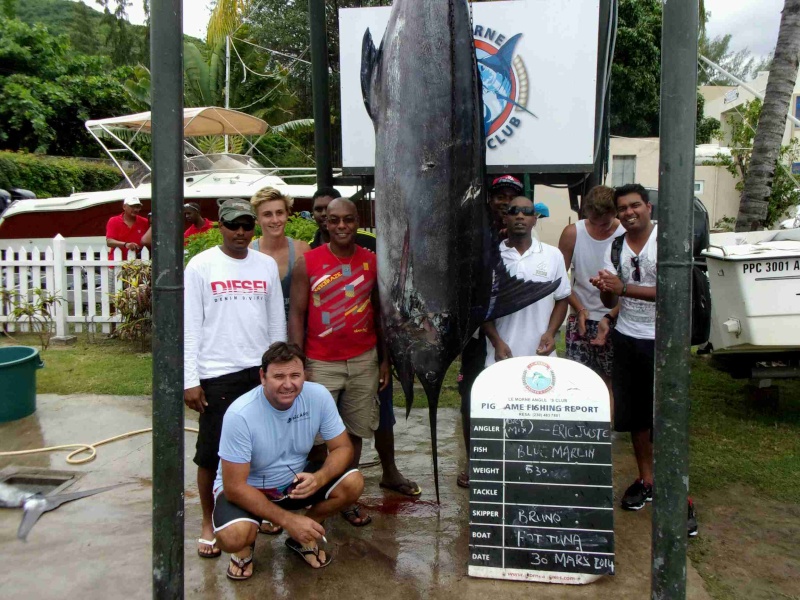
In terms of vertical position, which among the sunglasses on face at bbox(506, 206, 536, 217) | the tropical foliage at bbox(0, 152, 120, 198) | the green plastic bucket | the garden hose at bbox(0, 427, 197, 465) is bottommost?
the garden hose at bbox(0, 427, 197, 465)

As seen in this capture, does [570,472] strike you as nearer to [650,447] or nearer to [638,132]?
[650,447]

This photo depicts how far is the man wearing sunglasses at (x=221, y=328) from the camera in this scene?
2627 millimetres

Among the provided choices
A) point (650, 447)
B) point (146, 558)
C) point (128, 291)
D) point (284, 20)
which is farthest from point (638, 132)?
point (146, 558)

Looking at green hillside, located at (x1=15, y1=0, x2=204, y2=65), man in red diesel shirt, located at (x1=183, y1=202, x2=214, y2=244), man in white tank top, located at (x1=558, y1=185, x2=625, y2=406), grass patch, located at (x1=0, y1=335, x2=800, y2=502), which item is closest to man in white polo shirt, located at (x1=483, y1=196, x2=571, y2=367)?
man in white tank top, located at (x1=558, y1=185, x2=625, y2=406)

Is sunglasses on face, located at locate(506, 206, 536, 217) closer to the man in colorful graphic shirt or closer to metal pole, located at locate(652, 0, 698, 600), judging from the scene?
the man in colorful graphic shirt

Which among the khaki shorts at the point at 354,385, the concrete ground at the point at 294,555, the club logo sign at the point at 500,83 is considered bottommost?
the concrete ground at the point at 294,555

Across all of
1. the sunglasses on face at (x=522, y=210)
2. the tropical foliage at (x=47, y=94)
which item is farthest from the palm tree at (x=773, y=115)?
the tropical foliage at (x=47, y=94)

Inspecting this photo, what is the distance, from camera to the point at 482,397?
262 centimetres

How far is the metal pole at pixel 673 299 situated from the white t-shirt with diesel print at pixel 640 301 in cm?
117

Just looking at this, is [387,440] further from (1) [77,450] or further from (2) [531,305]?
(1) [77,450]

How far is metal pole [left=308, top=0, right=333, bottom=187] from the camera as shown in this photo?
3.57m

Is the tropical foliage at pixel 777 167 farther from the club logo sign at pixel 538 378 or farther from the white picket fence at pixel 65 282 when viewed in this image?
the club logo sign at pixel 538 378

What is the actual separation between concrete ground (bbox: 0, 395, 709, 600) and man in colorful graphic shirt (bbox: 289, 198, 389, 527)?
29 cm

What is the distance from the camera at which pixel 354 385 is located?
2959 millimetres
